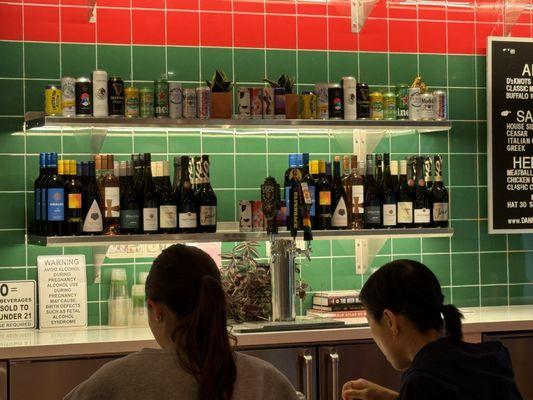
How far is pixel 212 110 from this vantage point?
4914 mm

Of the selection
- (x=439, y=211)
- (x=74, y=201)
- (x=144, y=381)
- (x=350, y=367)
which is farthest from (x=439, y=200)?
Result: (x=144, y=381)

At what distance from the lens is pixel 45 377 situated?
436cm

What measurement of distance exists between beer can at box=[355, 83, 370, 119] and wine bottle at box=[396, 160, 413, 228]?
31 centimetres

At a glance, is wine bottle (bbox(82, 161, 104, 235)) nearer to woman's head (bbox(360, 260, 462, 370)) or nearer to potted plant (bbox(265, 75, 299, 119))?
potted plant (bbox(265, 75, 299, 119))

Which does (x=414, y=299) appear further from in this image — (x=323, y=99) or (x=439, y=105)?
(x=439, y=105)

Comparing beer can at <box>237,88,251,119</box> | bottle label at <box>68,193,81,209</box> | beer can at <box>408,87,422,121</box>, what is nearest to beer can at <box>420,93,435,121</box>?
beer can at <box>408,87,422,121</box>

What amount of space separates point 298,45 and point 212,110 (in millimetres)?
783

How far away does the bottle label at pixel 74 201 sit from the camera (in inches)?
185

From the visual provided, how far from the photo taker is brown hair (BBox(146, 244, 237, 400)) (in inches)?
87.2

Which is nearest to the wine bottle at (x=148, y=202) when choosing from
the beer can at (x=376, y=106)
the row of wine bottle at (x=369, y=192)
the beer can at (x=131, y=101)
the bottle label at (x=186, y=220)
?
the bottle label at (x=186, y=220)

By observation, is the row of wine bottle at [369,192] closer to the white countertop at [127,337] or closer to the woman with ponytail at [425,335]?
the white countertop at [127,337]

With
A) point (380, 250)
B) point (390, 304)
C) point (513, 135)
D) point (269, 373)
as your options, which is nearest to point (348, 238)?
point (380, 250)

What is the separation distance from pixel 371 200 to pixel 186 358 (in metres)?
3.04

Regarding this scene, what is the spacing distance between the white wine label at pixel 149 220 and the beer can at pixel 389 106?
1.28 m
